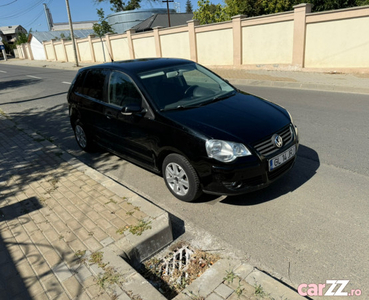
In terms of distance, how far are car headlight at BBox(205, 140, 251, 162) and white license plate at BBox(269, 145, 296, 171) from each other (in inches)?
14.2

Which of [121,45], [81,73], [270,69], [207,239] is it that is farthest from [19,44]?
[207,239]

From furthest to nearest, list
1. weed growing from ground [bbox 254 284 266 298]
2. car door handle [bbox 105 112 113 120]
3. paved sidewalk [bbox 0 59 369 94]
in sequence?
paved sidewalk [bbox 0 59 369 94] → car door handle [bbox 105 112 113 120] → weed growing from ground [bbox 254 284 266 298]

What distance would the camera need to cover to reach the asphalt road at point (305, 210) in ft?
9.26

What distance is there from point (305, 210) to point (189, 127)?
1.69 meters

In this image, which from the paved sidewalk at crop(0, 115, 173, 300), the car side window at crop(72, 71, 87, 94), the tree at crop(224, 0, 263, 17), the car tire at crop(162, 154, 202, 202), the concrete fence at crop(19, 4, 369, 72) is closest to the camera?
the paved sidewalk at crop(0, 115, 173, 300)

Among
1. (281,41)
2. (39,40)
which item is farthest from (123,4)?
(281,41)

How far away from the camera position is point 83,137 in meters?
6.13

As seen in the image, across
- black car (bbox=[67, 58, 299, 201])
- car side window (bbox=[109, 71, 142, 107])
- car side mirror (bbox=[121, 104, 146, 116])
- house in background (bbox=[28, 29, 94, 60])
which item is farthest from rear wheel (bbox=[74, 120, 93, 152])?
house in background (bbox=[28, 29, 94, 60])

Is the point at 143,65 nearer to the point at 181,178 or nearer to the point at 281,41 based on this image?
the point at 181,178

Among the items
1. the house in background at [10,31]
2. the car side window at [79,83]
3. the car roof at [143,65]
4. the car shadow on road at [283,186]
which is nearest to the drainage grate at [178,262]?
the car shadow on road at [283,186]

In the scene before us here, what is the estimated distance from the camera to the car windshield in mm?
4199

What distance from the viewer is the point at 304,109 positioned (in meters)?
8.08

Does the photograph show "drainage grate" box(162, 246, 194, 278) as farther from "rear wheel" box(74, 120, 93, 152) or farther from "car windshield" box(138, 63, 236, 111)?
"rear wheel" box(74, 120, 93, 152)

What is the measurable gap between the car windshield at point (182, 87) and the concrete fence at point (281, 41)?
10.8 meters
